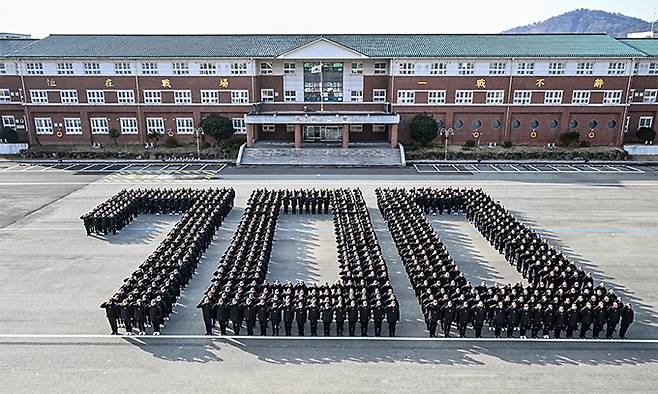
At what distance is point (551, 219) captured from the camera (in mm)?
22984

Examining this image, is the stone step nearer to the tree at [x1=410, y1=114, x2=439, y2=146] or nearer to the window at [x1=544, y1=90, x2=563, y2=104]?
the tree at [x1=410, y1=114, x2=439, y2=146]

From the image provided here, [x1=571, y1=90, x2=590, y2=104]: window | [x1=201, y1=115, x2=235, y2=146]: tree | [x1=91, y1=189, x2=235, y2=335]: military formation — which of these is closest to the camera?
[x1=91, y1=189, x2=235, y2=335]: military formation

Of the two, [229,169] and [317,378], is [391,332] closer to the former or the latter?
[317,378]

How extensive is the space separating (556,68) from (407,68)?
38.5 feet

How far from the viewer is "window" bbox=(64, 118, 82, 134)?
136 feet

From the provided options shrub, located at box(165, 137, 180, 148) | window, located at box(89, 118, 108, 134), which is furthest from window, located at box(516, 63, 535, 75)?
window, located at box(89, 118, 108, 134)

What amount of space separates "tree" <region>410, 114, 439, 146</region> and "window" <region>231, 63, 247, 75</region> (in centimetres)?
1422

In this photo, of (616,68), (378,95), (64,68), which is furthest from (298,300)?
(616,68)

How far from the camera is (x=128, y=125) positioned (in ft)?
136

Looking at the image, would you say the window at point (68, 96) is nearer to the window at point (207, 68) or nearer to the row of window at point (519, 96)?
the window at point (207, 68)

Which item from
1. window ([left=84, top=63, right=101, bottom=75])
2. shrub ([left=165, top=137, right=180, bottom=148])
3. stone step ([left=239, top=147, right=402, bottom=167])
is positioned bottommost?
stone step ([left=239, top=147, right=402, bottom=167])

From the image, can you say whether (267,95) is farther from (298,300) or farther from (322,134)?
(298,300)

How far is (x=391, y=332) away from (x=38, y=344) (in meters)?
8.98

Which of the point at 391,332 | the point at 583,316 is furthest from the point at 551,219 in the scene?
the point at 391,332
